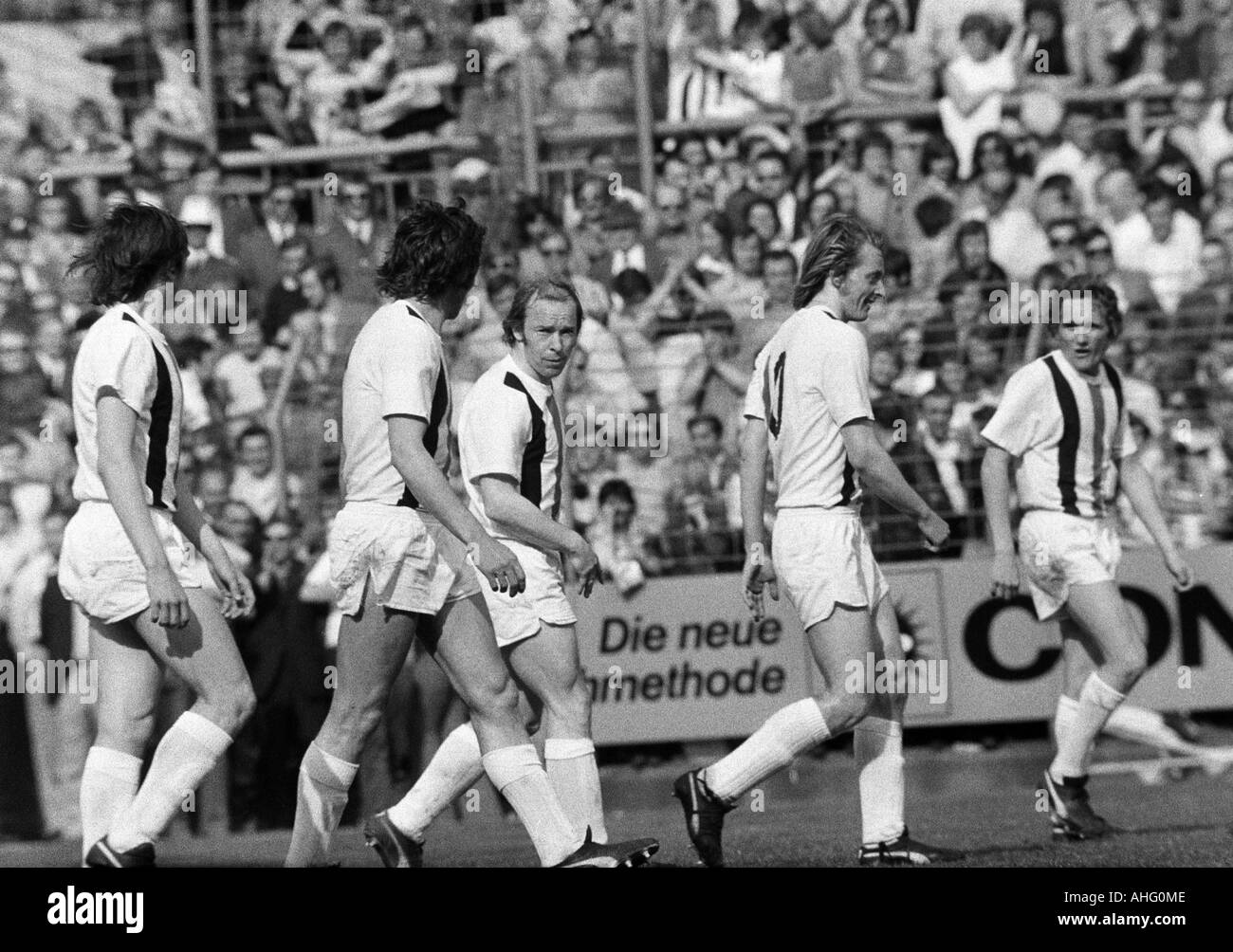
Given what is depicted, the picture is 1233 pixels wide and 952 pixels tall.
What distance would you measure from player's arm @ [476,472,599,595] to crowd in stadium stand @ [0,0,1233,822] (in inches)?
223

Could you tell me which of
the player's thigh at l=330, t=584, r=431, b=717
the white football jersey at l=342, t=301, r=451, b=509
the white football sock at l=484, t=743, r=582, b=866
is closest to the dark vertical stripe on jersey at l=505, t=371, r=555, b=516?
the white football jersey at l=342, t=301, r=451, b=509

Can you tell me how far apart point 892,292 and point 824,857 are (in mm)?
6205

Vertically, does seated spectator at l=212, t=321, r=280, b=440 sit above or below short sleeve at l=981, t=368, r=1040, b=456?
above

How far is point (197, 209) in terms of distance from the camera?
599 inches

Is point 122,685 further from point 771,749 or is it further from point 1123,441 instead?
point 1123,441

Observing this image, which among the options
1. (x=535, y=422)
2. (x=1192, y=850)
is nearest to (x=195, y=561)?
(x=535, y=422)

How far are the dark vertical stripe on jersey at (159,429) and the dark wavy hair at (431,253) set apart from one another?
804 mm

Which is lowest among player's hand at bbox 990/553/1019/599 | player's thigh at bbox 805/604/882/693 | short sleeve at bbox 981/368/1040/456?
player's thigh at bbox 805/604/882/693

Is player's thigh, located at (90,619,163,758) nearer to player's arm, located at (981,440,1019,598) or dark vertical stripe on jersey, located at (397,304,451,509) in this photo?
dark vertical stripe on jersey, located at (397,304,451,509)

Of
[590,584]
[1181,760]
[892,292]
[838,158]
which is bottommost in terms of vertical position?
[1181,760]

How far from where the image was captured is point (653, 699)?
13.0 m

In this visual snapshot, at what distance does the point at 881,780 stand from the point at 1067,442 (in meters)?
2.24

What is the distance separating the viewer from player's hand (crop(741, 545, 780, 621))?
7.91m
